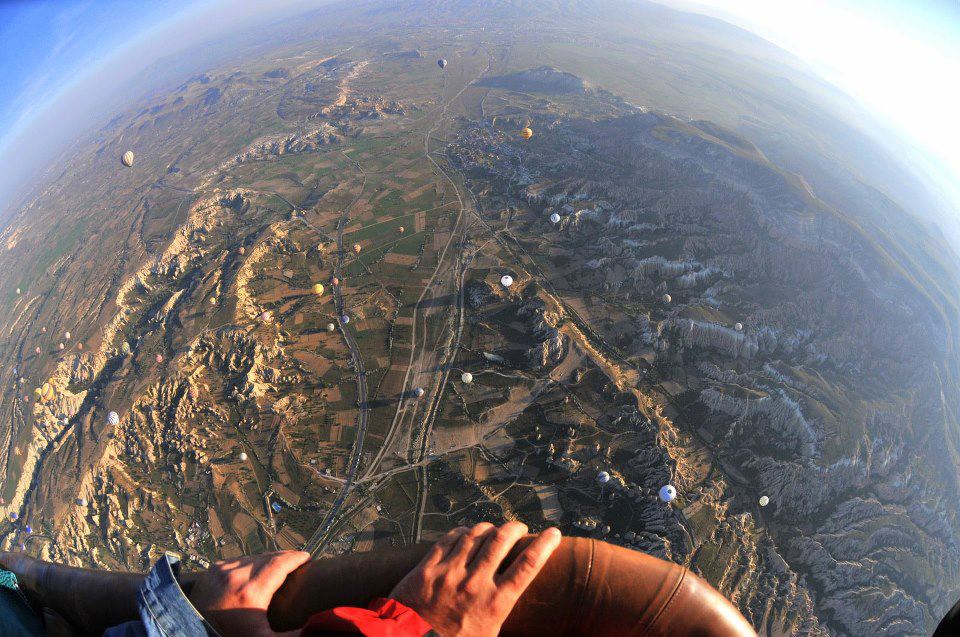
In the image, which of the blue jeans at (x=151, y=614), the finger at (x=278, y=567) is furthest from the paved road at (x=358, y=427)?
the blue jeans at (x=151, y=614)

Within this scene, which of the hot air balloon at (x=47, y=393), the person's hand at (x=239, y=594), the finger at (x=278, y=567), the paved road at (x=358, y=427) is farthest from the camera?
the hot air balloon at (x=47, y=393)

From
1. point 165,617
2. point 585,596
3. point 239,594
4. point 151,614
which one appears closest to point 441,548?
point 585,596

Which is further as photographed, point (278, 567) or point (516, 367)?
point (516, 367)

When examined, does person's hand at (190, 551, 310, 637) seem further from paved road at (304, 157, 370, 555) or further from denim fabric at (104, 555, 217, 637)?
paved road at (304, 157, 370, 555)

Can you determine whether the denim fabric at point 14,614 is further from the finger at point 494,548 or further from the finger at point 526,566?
the finger at point 526,566

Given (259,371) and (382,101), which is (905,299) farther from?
(382,101)

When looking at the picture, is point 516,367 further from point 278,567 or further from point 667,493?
point 278,567

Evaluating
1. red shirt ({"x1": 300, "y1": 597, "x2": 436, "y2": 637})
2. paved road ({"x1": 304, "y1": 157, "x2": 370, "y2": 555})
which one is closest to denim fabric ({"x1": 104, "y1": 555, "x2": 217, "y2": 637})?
red shirt ({"x1": 300, "y1": 597, "x2": 436, "y2": 637})
